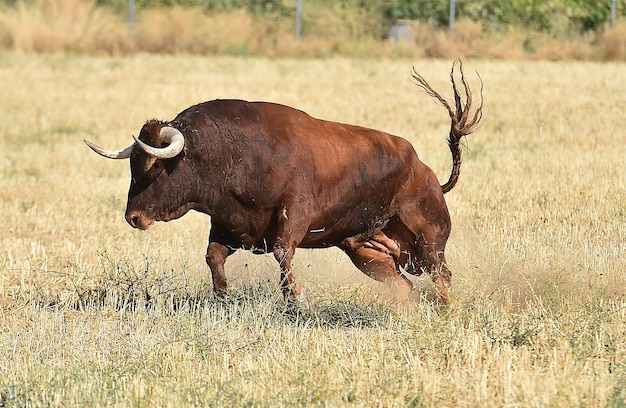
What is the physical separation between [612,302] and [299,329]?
2.04m

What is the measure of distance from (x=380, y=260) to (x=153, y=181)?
212 cm

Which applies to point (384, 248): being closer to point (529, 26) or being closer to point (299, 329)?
point (299, 329)

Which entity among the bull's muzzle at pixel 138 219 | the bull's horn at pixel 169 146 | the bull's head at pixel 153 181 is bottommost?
the bull's muzzle at pixel 138 219

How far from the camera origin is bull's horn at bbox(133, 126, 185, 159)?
7.45 meters

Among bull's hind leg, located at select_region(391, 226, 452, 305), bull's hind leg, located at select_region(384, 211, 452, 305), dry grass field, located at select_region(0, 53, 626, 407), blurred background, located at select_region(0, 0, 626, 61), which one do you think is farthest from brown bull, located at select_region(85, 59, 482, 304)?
blurred background, located at select_region(0, 0, 626, 61)

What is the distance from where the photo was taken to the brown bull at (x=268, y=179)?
7.75 meters

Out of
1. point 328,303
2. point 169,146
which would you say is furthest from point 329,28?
point 169,146

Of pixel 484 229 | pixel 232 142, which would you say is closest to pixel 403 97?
pixel 484 229

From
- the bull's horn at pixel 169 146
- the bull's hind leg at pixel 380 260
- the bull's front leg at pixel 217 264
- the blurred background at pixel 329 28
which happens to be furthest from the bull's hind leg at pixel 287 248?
the blurred background at pixel 329 28

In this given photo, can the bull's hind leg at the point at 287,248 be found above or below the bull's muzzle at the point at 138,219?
below

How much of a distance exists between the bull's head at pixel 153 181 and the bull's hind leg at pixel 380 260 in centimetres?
168

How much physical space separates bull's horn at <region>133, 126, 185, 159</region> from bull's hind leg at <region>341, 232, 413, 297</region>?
1.87 meters

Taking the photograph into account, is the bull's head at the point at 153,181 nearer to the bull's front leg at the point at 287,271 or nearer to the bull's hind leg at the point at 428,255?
the bull's front leg at the point at 287,271

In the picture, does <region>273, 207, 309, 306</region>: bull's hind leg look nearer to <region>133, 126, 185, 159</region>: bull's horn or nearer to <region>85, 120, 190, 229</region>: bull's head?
<region>85, 120, 190, 229</region>: bull's head
